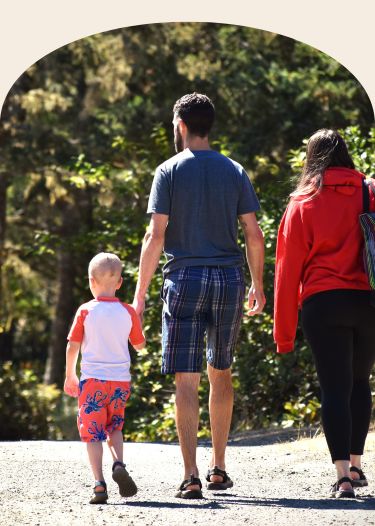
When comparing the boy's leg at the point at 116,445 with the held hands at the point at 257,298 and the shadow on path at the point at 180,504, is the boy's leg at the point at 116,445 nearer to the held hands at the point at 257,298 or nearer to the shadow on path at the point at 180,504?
the shadow on path at the point at 180,504

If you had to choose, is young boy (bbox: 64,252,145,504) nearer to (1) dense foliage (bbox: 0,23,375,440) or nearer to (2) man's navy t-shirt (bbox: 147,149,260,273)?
(2) man's navy t-shirt (bbox: 147,149,260,273)

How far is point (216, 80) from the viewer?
15305mm

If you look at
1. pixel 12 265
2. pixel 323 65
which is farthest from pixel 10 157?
pixel 323 65

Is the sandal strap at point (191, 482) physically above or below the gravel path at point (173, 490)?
above

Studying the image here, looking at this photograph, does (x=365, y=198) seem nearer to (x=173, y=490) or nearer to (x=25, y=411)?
(x=173, y=490)

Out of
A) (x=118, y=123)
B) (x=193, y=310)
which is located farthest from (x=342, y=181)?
(x=118, y=123)

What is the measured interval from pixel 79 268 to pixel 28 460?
36.2 feet

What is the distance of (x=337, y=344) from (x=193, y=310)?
0.71 metres

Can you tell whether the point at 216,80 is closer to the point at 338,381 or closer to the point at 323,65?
the point at 323,65

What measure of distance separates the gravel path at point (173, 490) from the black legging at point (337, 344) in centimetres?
33

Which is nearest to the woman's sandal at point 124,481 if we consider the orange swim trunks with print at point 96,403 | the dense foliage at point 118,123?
the orange swim trunks with print at point 96,403

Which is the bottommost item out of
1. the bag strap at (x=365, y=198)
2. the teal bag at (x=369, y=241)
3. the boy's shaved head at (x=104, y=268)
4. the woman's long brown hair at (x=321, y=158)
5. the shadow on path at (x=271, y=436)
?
the shadow on path at (x=271, y=436)

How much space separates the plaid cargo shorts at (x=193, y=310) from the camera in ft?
17.1

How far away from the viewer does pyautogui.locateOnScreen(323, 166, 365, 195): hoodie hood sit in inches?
204
